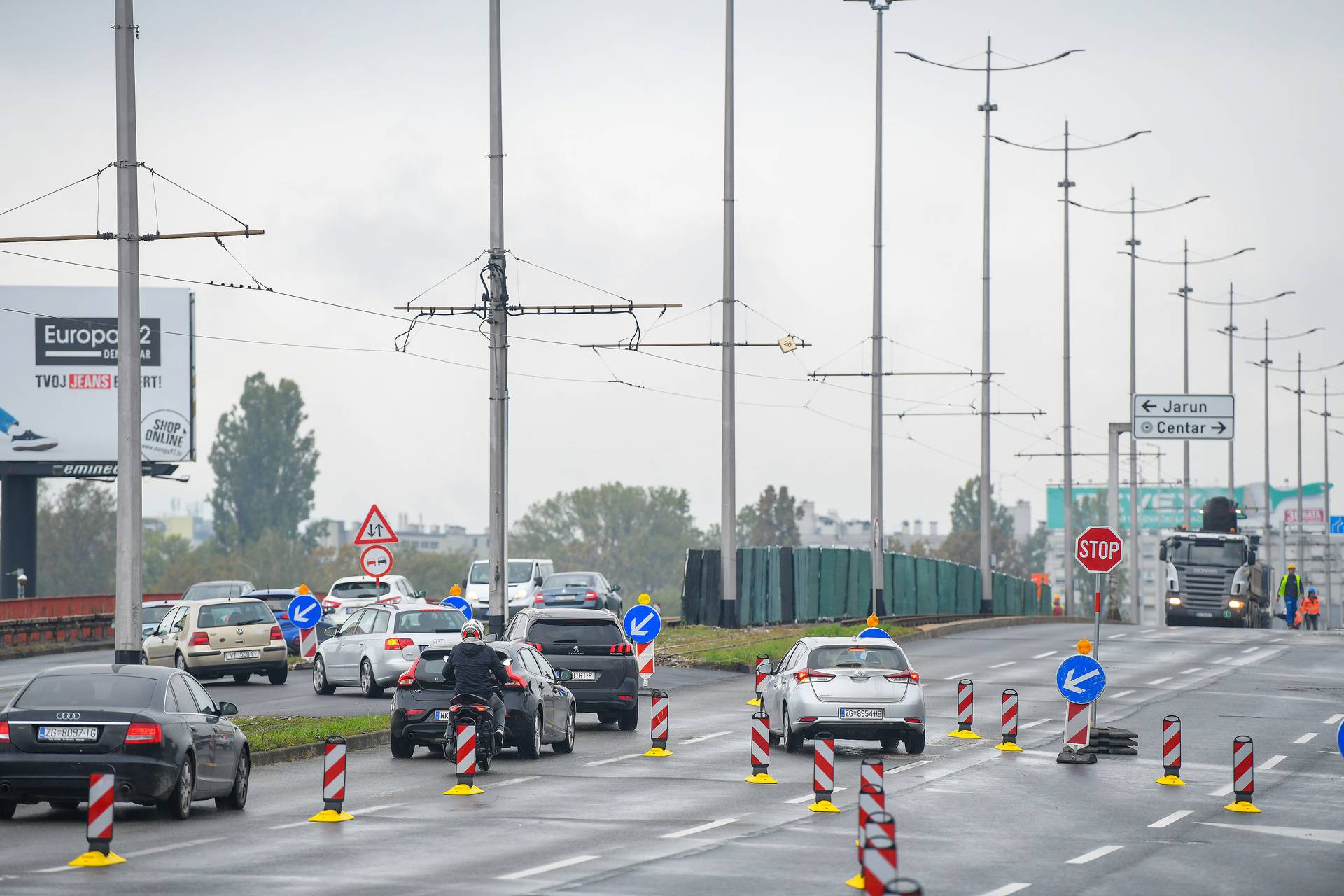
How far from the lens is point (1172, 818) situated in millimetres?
17219

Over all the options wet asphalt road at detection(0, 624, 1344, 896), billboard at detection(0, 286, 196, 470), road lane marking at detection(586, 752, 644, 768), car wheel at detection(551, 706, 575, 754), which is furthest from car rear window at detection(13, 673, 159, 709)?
billboard at detection(0, 286, 196, 470)

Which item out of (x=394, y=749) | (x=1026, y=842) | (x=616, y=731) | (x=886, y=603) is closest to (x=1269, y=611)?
(x=886, y=603)

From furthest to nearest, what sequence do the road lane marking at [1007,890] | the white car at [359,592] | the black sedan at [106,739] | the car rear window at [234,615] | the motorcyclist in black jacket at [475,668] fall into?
the white car at [359,592], the car rear window at [234,615], the motorcyclist in black jacket at [475,668], the black sedan at [106,739], the road lane marking at [1007,890]

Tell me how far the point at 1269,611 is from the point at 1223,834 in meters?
59.7

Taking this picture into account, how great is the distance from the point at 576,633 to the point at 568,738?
3351mm

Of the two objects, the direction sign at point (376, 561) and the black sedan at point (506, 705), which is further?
the direction sign at point (376, 561)

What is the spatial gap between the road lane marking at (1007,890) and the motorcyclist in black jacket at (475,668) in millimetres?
8905

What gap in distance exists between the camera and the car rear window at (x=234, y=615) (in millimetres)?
34469

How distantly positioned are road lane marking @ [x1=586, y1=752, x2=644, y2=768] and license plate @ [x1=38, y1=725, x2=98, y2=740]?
281 inches

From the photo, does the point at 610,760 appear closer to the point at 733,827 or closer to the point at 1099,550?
the point at 733,827

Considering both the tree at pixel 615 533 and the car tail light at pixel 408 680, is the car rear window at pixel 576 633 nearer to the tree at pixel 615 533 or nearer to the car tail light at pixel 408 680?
the car tail light at pixel 408 680

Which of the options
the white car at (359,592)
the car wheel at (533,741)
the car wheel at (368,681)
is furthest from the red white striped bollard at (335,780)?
the white car at (359,592)

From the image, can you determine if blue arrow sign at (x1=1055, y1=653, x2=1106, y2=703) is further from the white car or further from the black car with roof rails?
the white car

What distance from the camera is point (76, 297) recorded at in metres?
61.8
